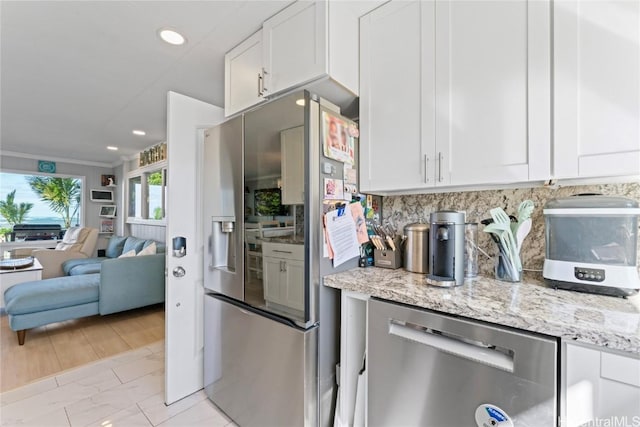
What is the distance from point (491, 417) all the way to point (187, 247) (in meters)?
Answer: 1.77

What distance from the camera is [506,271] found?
4.25 ft

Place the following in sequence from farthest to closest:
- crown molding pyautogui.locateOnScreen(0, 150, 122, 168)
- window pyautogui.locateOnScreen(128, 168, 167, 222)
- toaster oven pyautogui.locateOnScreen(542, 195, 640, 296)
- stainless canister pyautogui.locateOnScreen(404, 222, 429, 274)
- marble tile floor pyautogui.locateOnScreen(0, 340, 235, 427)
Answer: crown molding pyautogui.locateOnScreen(0, 150, 122, 168), window pyautogui.locateOnScreen(128, 168, 167, 222), marble tile floor pyautogui.locateOnScreen(0, 340, 235, 427), stainless canister pyautogui.locateOnScreen(404, 222, 429, 274), toaster oven pyautogui.locateOnScreen(542, 195, 640, 296)

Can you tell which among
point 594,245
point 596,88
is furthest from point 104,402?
point 596,88

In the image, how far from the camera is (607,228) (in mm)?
1076

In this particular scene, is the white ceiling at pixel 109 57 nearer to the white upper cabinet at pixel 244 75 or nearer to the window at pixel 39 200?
the white upper cabinet at pixel 244 75

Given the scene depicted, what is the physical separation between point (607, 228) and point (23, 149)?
7.96m

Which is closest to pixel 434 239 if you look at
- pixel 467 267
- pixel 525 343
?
pixel 467 267

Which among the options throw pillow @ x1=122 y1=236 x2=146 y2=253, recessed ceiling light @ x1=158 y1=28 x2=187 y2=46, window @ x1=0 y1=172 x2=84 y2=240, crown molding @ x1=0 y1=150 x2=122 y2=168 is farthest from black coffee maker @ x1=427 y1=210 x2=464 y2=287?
window @ x1=0 y1=172 x2=84 y2=240

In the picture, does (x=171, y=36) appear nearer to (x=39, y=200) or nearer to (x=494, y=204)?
(x=494, y=204)

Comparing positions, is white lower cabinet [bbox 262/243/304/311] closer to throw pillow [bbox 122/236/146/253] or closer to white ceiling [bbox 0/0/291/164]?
white ceiling [bbox 0/0/291/164]

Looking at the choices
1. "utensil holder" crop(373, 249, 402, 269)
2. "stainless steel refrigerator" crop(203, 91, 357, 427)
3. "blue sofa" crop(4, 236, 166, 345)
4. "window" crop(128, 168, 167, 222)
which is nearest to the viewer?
"stainless steel refrigerator" crop(203, 91, 357, 427)

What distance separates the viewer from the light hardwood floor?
2252 millimetres

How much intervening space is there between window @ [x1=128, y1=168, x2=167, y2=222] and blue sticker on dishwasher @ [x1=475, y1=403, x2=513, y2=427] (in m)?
5.00

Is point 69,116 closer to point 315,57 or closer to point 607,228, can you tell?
point 315,57
